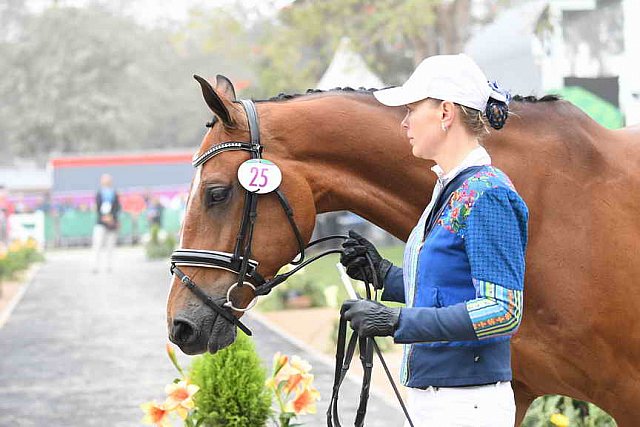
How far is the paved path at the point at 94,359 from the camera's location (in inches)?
298

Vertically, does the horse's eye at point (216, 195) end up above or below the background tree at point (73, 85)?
below

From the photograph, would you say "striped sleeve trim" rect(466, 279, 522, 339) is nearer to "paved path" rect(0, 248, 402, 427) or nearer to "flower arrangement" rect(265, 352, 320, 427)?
"flower arrangement" rect(265, 352, 320, 427)

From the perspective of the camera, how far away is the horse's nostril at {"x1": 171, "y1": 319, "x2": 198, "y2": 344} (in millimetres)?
3139

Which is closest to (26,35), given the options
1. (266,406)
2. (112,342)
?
(112,342)

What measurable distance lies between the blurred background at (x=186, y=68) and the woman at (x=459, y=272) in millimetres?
5490

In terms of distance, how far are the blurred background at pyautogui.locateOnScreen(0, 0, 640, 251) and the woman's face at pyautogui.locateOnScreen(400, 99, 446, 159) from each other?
18.1 feet

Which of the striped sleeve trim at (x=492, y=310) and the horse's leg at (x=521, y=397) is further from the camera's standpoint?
the horse's leg at (x=521, y=397)

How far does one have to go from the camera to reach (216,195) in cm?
329

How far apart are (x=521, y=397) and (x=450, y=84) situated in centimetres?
169

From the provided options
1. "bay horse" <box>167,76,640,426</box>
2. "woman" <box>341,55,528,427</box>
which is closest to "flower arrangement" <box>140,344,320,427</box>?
"bay horse" <box>167,76,640,426</box>

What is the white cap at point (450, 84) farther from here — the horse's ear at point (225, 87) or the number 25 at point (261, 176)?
the horse's ear at point (225, 87)

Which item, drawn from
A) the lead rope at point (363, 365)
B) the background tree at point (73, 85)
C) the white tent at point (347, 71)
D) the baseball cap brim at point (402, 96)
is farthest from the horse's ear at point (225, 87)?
the background tree at point (73, 85)

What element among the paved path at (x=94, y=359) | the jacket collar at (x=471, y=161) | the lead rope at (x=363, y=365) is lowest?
the paved path at (x=94, y=359)

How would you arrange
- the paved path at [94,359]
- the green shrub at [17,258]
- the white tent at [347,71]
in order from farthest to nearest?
the green shrub at [17,258]
the white tent at [347,71]
the paved path at [94,359]
